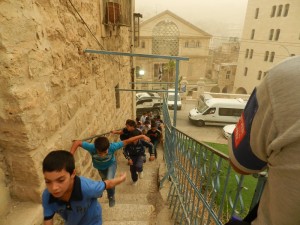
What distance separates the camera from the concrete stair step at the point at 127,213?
3.07m

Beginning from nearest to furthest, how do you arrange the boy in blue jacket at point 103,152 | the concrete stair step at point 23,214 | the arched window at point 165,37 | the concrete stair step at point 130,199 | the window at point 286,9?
the concrete stair step at point 23,214 < the boy in blue jacket at point 103,152 < the concrete stair step at point 130,199 < the window at point 286,9 < the arched window at point 165,37

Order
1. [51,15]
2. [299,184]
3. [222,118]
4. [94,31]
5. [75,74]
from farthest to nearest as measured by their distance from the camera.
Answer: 1. [222,118]
2. [94,31]
3. [75,74]
4. [51,15]
5. [299,184]

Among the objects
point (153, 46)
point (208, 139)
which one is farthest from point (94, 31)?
point (153, 46)

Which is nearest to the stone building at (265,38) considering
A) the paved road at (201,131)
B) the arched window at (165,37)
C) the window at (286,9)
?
the window at (286,9)

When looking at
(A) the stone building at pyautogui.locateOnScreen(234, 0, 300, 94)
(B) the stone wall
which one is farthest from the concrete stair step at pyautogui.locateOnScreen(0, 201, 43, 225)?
(A) the stone building at pyautogui.locateOnScreen(234, 0, 300, 94)

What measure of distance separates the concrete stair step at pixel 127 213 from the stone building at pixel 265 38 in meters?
21.7

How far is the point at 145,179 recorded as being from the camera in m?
4.71

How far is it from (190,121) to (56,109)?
1436 cm

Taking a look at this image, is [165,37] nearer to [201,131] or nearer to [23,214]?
[201,131]

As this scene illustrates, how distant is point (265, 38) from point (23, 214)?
2726cm

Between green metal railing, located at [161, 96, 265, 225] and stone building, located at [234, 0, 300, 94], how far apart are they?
20854 mm

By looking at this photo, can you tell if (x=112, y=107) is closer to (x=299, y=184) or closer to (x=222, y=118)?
(x=299, y=184)

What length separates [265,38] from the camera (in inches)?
930

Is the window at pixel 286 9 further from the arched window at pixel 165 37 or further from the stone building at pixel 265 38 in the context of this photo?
the arched window at pixel 165 37
